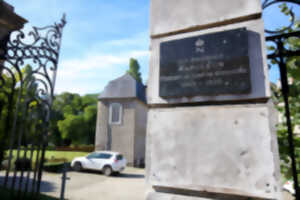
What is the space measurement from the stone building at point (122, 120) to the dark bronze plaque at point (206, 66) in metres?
17.5

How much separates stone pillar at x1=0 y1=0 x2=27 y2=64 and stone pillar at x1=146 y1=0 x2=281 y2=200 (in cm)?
308

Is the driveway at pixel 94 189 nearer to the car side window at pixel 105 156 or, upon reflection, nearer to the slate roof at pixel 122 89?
the car side window at pixel 105 156

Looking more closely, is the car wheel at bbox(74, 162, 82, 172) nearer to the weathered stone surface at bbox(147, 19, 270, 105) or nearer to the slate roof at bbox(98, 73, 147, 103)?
the slate roof at bbox(98, 73, 147, 103)

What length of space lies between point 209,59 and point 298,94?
1.31 m

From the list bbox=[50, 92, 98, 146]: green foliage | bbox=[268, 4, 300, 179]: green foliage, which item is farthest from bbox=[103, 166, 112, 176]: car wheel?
bbox=[50, 92, 98, 146]: green foliage

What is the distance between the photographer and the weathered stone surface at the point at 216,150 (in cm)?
138

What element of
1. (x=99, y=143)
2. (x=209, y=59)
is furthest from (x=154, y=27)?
(x=99, y=143)

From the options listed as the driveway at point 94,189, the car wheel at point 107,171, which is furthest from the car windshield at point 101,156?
the driveway at point 94,189

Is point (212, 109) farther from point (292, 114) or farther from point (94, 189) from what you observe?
point (94, 189)

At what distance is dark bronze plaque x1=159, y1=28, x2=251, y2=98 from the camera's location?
5.19 feet

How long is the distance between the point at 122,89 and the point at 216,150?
19.2 m

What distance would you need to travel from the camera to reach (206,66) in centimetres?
170

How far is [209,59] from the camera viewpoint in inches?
67.1

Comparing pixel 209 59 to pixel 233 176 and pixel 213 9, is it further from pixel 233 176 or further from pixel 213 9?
pixel 233 176
